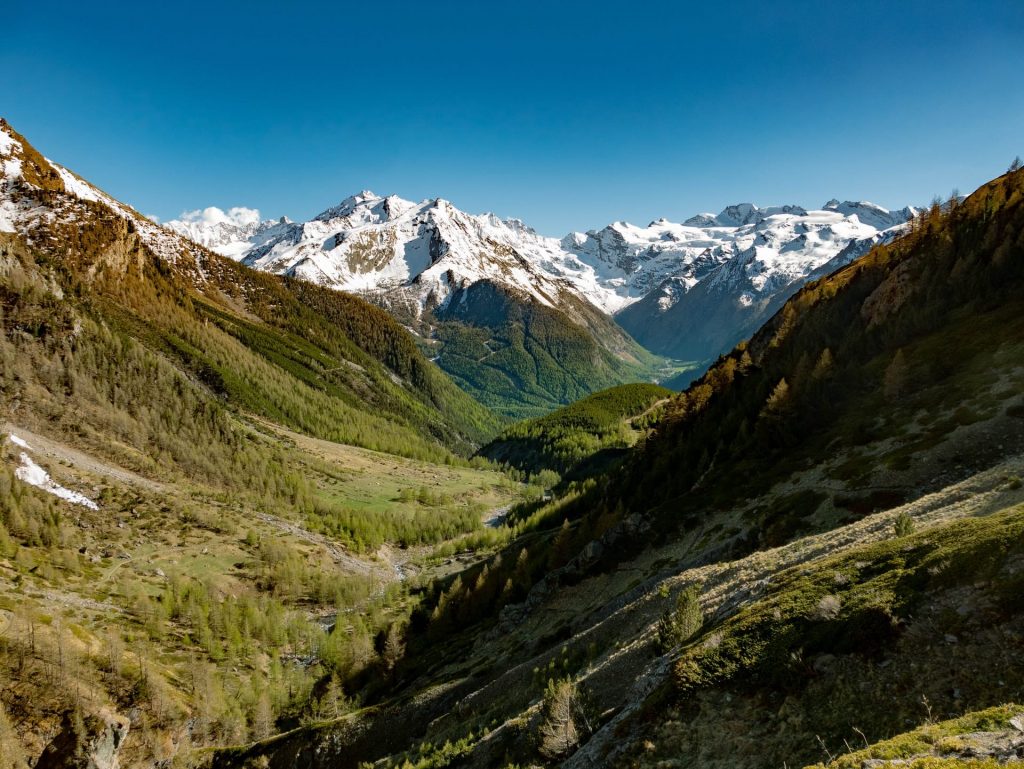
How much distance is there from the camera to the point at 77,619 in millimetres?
101188

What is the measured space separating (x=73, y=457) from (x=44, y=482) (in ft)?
56.6

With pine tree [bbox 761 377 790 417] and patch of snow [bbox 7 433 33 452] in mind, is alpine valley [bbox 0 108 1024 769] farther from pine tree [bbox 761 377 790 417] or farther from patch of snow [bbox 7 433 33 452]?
patch of snow [bbox 7 433 33 452]

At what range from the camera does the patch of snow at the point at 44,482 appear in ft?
Answer: 432

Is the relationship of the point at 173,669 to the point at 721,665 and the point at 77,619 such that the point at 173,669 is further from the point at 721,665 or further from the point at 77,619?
the point at 721,665

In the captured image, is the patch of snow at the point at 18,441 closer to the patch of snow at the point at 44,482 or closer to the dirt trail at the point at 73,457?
the dirt trail at the point at 73,457

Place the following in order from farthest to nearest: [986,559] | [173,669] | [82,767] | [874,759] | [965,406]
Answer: [173,669] → [82,767] → [965,406] → [986,559] → [874,759]

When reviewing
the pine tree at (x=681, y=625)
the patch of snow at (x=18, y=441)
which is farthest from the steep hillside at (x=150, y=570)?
the pine tree at (x=681, y=625)

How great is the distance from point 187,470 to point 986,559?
8132 inches

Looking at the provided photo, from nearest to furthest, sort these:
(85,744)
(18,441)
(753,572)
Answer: (753,572) < (85,744) < (18,441)

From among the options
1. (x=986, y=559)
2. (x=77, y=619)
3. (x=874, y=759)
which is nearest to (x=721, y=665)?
(x=874, y=759)

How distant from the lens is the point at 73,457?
490 ft

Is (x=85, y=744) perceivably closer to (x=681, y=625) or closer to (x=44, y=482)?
(x=681, y=625)

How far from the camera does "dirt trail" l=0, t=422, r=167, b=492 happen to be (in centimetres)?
14250

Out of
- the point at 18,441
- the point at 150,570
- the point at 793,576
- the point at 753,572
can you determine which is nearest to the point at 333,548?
the point at 150,570
